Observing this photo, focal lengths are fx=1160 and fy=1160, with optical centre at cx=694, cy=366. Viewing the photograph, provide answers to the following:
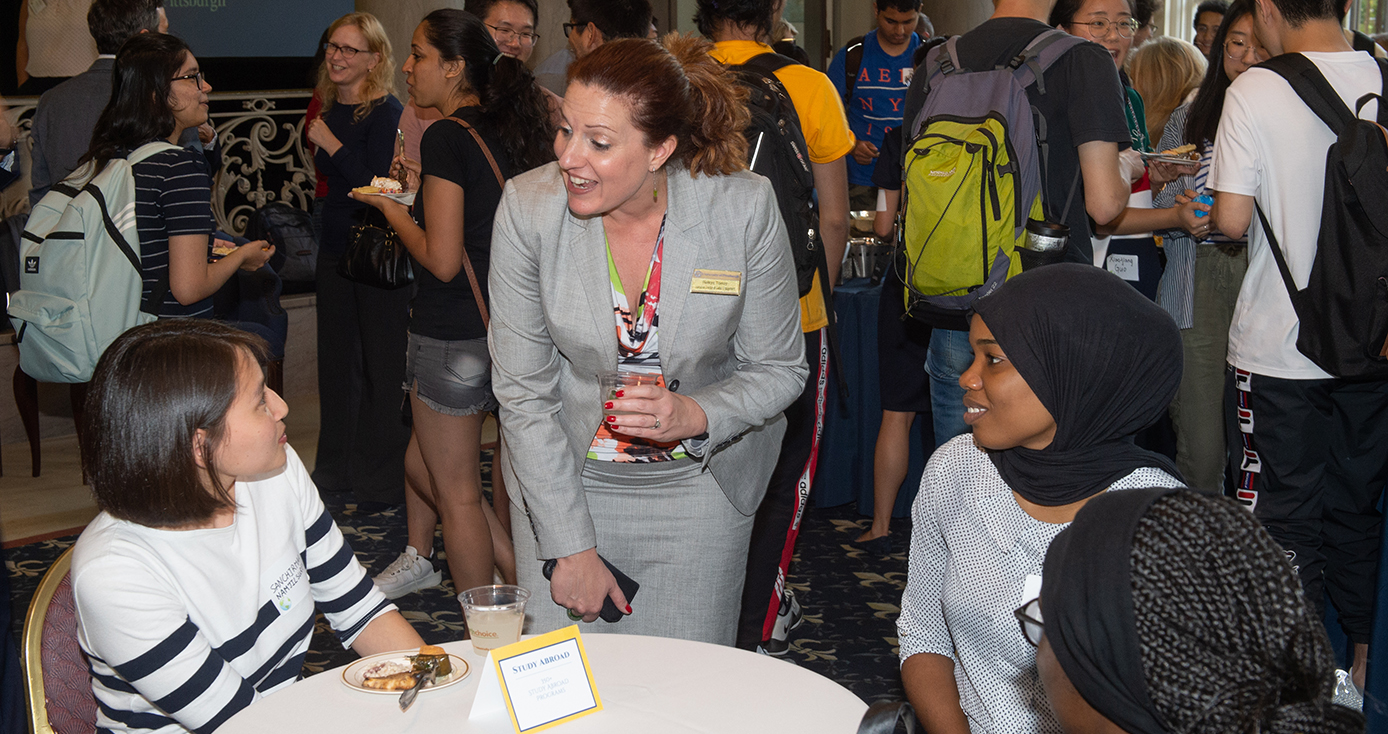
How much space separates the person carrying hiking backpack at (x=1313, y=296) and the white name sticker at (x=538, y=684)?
76.2 inches

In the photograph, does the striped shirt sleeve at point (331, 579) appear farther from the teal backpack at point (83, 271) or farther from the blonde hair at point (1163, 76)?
the blonde hair at point (1163, 76)

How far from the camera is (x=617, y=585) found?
7.07 ft

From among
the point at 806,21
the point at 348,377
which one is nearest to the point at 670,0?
the point at 806,21

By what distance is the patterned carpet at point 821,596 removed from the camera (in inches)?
127

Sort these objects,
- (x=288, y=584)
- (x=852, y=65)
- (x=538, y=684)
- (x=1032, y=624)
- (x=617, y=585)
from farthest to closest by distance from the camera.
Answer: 1. (x=852, y=65)
2. (x=617, y=585)
3. (x=288, y=584)
4. (x=538, y=684)
5. (x=1032, y=624)

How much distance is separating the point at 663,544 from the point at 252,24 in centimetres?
532

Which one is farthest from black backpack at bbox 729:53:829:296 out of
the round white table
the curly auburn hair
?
the round white table

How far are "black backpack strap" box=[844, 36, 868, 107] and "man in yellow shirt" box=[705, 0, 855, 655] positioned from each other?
285 cm

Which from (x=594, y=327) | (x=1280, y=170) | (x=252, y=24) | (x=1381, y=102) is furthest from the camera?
(x=252, y=24)

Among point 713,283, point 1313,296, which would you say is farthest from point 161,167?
point 1313,296

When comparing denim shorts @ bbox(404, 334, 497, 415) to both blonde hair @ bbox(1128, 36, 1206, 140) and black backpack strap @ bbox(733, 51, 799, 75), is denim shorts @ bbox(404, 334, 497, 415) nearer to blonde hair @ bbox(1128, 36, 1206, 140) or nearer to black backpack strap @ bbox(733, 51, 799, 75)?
black backpack strap @ bbox(733, 51, 799, 75)

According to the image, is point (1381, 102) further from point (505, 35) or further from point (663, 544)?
point (505, 35)

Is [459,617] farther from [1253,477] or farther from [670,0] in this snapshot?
[670,0]

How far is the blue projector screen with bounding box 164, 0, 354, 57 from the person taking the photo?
6152 mm
